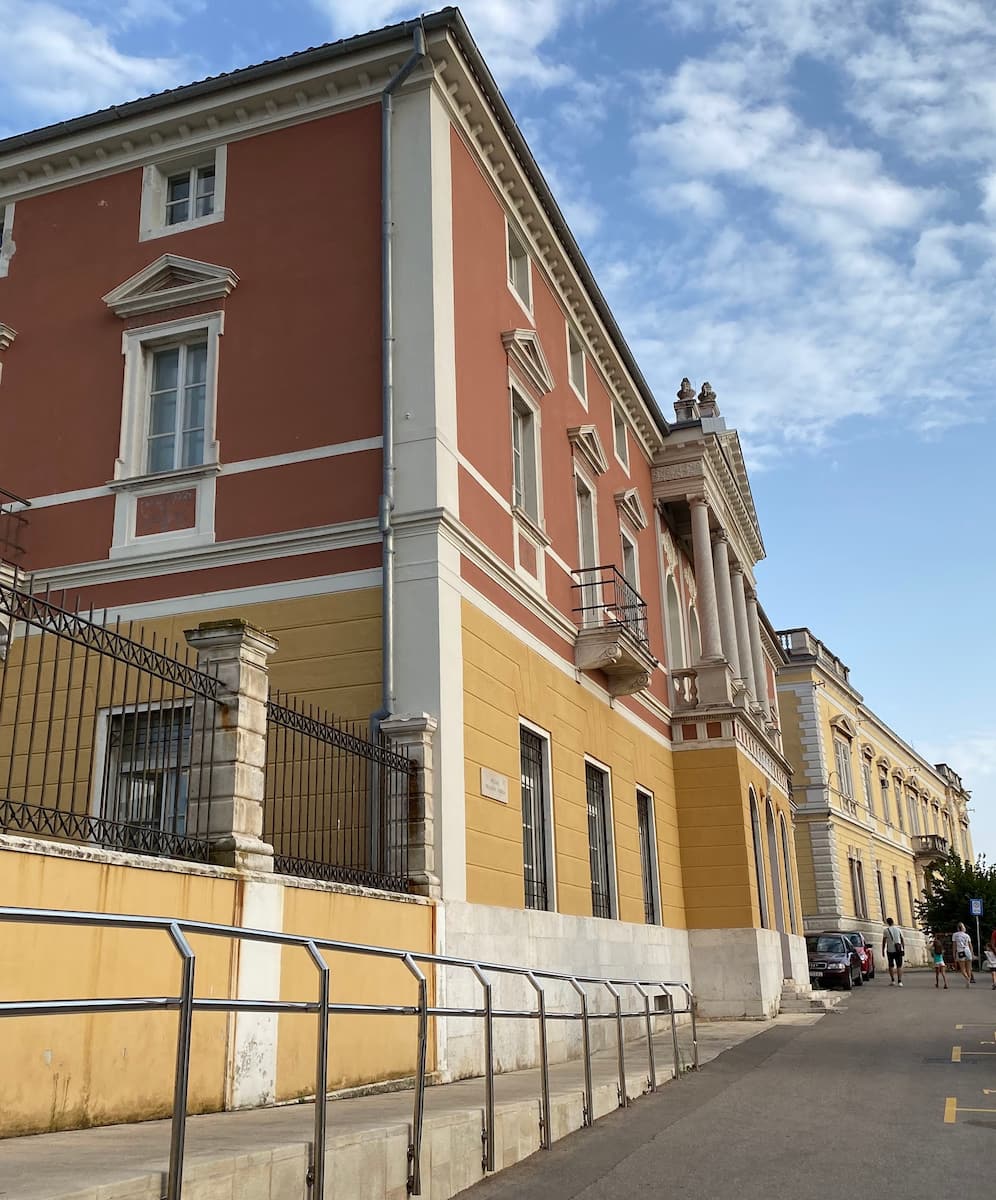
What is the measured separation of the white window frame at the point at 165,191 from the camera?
15.0m

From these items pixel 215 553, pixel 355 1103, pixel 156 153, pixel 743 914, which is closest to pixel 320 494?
pixel 215 553

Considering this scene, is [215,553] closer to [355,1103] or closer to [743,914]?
[355,1103]

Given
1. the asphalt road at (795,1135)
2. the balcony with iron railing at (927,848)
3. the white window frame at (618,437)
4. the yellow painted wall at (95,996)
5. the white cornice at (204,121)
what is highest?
the white cornice at (204,121)

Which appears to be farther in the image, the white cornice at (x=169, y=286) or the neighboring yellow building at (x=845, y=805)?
the neighboring yellow building at (x=845, y=805)

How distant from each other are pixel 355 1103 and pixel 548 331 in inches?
495

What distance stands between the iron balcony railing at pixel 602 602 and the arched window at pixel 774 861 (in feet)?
31.6

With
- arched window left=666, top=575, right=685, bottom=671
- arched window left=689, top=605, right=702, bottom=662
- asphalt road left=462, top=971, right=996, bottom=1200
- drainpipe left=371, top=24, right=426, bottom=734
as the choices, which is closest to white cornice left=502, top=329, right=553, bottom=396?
drainpipe left=371, top=24, right=426, bottom=734

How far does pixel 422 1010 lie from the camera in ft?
21.4

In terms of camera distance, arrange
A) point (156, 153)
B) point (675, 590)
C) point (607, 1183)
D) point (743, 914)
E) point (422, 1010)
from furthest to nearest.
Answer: point (675, 590) → point (743, 914) → point (156, 153) → point (607, 1183) → point (422, 1010)

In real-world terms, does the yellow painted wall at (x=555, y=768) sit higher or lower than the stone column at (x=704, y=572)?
lower

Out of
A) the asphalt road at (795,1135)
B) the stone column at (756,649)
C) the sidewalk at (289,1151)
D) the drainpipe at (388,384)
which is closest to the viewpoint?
the sidewalk at (289,1151)

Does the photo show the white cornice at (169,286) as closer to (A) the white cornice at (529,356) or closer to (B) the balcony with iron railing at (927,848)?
(A) the white cornice at (529,356)

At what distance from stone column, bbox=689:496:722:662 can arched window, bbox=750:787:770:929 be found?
336cm

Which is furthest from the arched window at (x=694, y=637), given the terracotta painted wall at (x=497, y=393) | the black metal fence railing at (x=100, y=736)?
the black metal fence railing at (x=100, y=736)
